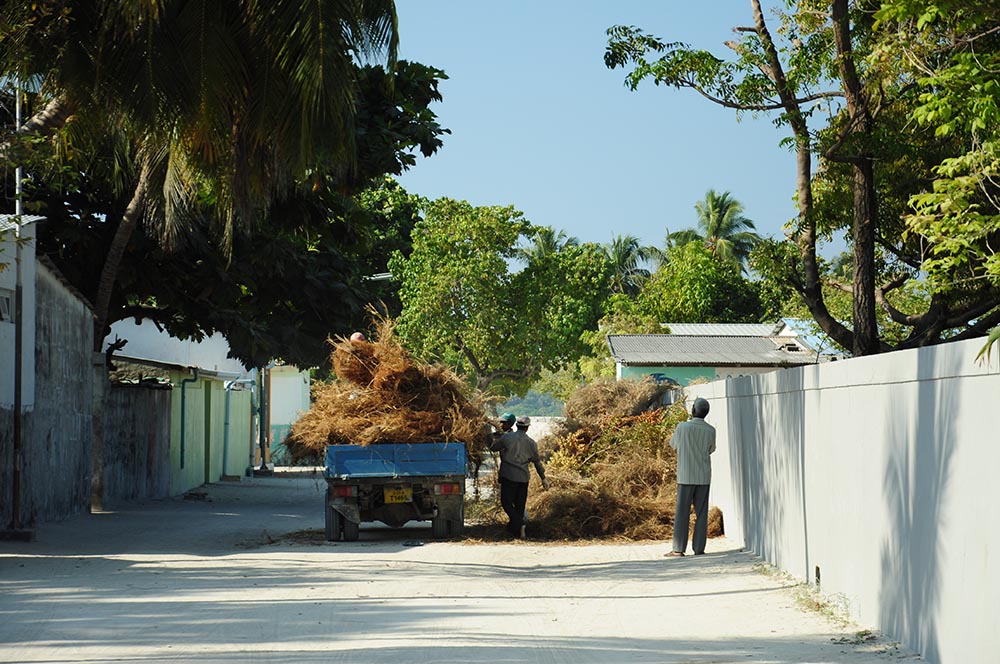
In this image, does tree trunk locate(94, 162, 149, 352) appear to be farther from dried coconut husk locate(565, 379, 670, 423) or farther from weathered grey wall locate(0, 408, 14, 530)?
dried coconut husk locate(565, 379, 670, 423)

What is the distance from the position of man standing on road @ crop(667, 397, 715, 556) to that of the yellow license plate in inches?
147

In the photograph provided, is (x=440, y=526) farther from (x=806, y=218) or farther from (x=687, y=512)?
(x=806, y=218)

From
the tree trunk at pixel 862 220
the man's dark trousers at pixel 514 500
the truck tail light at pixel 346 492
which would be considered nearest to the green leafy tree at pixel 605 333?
the tree trunk at pixel 862 220

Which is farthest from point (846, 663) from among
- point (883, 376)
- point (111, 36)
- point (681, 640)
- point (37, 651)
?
point (111, 36)

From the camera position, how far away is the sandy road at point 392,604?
352 inches

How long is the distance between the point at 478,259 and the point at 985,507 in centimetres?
4955

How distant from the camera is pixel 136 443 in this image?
26.9 metres

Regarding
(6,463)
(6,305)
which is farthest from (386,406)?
(6,305)

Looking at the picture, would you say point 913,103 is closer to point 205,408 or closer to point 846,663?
point 846,663

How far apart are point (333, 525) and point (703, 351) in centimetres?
2941

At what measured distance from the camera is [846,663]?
8.38 m

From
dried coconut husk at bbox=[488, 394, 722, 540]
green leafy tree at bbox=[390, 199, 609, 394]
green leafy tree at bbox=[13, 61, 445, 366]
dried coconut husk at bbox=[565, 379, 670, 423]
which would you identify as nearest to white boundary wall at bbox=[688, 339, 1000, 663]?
dried coconut husk at bbox=[488, 394, 722, 540]

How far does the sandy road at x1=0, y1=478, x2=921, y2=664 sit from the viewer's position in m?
8.94

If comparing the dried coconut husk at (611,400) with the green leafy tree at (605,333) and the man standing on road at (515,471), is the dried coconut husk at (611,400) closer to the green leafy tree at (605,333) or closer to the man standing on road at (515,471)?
the man standing on road at (515,471)
